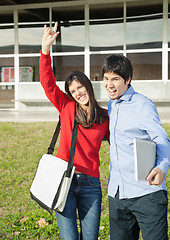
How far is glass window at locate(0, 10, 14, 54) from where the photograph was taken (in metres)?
13.6

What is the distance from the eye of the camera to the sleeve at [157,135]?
2051 mm

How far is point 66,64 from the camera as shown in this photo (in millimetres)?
13461

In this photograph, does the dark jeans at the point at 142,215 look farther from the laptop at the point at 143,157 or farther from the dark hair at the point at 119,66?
the dark hair at the point at 119,66

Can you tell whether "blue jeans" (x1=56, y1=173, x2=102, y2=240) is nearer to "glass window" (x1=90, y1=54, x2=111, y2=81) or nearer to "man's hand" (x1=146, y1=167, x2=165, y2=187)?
"man's hand" (x1=146, y1=167, x2=165, y2=187)

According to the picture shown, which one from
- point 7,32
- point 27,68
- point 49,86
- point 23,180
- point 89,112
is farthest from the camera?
point 7,32

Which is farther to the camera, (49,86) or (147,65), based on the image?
(147,65)

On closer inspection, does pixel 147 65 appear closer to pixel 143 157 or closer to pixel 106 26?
pixel 106 26

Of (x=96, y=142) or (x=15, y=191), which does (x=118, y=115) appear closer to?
(x=96, y=142)

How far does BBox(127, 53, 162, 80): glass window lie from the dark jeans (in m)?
11.1

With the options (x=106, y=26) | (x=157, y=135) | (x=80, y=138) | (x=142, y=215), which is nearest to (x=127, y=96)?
(x=157, y=135)

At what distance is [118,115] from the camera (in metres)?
2.28

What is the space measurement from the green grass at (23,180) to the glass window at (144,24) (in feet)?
18.1

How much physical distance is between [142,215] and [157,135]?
0.53 metres

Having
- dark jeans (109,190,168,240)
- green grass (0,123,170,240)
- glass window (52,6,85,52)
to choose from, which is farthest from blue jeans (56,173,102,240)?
glass window (52,6,85,52)
